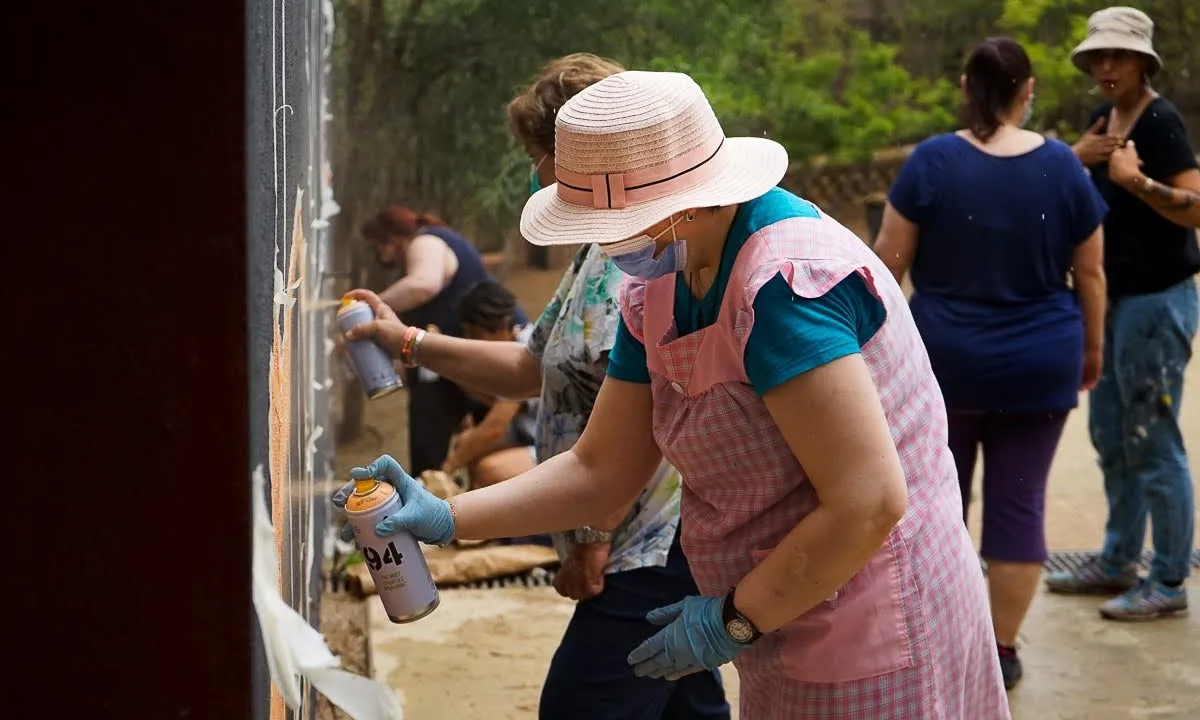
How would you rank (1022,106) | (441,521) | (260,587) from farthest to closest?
1. (1022,106)
2. (441,521)
3. (260,587)

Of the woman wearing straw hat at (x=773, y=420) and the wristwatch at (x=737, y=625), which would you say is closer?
the woman wearing straw hat at (x=773, y=420)

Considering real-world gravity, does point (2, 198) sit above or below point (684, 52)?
above

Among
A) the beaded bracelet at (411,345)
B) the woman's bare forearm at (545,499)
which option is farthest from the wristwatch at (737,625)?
the beaded bracelet at (411,345)

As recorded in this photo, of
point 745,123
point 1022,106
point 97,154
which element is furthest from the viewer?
point 745,123

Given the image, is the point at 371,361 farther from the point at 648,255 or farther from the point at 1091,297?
the point at 1091,297

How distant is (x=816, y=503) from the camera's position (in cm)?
191

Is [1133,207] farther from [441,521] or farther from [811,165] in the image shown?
[811,165]

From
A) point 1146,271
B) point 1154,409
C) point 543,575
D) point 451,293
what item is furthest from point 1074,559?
point 451,293

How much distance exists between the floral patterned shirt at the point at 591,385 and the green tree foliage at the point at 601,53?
5.40 m

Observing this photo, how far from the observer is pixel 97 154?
3.45ft

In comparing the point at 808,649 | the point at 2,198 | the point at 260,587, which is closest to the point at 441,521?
the point at 808,649

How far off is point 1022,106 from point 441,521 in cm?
262

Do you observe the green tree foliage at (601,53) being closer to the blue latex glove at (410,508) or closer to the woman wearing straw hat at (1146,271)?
the woman wearing straw hat at (1146,271)

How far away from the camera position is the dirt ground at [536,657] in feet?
13.9
